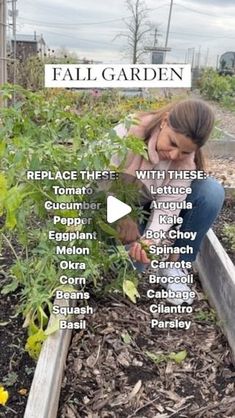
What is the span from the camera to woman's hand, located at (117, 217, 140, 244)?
3.62 ft

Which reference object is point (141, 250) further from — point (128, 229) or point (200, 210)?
point (200, 210)

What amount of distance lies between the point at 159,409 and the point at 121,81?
706 millimetres

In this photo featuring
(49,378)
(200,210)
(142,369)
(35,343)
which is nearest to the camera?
(49,378)

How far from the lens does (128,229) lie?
1.11 metres

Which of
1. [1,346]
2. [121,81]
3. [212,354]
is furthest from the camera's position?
[212,354]

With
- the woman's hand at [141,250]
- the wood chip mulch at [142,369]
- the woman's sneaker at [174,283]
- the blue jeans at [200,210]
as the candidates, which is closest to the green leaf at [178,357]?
the wood chip mulch at [142,369]

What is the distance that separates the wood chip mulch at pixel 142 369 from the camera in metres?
1.12

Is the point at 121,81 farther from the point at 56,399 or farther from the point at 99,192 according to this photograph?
the point at 56,399

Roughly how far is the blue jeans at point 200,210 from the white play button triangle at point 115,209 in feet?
0.83

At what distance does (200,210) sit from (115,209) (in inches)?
16.6

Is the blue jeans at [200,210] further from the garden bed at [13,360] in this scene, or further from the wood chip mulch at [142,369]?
the garden bed at [13,360]

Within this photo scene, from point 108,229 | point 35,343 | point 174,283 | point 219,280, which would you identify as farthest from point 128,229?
point 219,280

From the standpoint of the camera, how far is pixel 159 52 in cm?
96

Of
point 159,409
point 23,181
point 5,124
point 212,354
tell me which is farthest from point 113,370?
point 5,124
